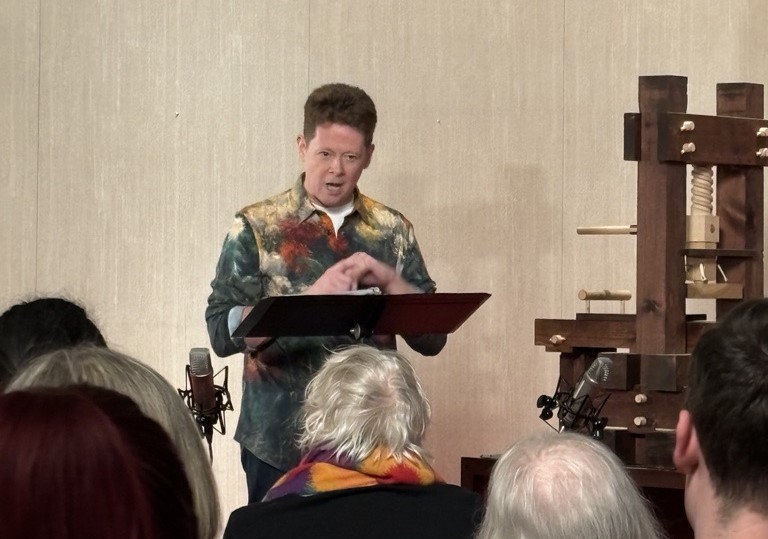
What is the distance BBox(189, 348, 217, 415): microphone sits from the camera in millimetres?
3549

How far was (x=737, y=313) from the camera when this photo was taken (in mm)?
1581

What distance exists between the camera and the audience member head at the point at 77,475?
102 centimetres

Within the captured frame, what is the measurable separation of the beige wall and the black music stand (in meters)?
1.92

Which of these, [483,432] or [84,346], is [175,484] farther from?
[483,432]

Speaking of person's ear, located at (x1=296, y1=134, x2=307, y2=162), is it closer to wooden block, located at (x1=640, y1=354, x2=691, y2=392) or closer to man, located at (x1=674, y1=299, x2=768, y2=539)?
wooden block, located at (x1=640, y1=354, x2=691, y2=392)

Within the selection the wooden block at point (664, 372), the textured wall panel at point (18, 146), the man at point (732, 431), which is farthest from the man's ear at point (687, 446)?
the textured wall panel at point (18, 146)

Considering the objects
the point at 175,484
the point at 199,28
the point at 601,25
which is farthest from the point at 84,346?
the point at 601,25

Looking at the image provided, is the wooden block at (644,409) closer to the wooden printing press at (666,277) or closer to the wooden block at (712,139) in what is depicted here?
the wooden printing press at (666,277)

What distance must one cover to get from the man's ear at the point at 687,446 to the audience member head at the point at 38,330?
0.99 meters

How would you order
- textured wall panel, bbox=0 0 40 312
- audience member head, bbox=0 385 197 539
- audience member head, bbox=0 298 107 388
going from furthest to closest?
textured wall panel, bbox=0 0 40 312 → audience member head, bbox=0 298 107 388 → audience member head, bbox=0 385 197 539

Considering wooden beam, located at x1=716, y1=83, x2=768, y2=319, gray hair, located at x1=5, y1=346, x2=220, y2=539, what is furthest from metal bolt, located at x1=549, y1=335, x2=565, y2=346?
gray hair, located at x1=5, y1=346, x2=220, y2=539

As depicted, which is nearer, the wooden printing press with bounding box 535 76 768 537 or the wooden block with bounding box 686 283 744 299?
the wooden printing press with bounding box 535 76 768 537

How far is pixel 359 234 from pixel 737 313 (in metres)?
2.24

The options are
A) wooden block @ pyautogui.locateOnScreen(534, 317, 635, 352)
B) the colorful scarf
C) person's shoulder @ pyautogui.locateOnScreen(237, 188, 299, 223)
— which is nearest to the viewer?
the colorful scarf
